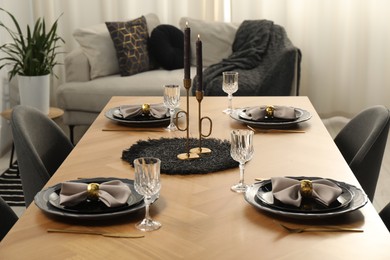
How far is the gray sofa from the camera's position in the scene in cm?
496

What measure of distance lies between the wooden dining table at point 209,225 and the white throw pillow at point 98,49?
296 cm

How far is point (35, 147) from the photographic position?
2506 millimetres

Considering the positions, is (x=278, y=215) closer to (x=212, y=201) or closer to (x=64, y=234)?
(x=212, y=201)

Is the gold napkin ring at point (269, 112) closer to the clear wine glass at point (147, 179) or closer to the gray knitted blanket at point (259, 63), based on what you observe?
the clear wine glass at point (147, 179)

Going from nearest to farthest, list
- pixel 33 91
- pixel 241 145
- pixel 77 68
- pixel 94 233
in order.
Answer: pixel 94 233
pixel 241 145
pixel 33 91
pixel 77 68

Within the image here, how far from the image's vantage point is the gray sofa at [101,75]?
195 inches

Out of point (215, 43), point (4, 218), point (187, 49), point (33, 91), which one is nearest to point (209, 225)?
point (187, 49)

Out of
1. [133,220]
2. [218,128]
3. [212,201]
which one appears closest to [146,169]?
[133,220]

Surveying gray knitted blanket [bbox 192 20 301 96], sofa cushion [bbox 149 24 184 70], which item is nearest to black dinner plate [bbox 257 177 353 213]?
gray knitted blanket [bbox 192 20 301 96]

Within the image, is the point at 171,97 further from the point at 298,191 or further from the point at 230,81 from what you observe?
the point at 298,191

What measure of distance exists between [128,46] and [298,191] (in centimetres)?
358

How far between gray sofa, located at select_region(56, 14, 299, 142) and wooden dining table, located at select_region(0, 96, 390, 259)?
273cm

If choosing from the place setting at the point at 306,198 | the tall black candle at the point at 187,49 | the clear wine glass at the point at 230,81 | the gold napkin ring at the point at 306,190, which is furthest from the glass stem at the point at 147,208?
the clear wine glass at the point at 230,81

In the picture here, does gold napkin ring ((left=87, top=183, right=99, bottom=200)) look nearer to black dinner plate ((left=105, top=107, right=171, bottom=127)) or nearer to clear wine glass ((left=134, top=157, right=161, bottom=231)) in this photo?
clear wine glass ((left=134, top=157, right=161, bottom=231))
